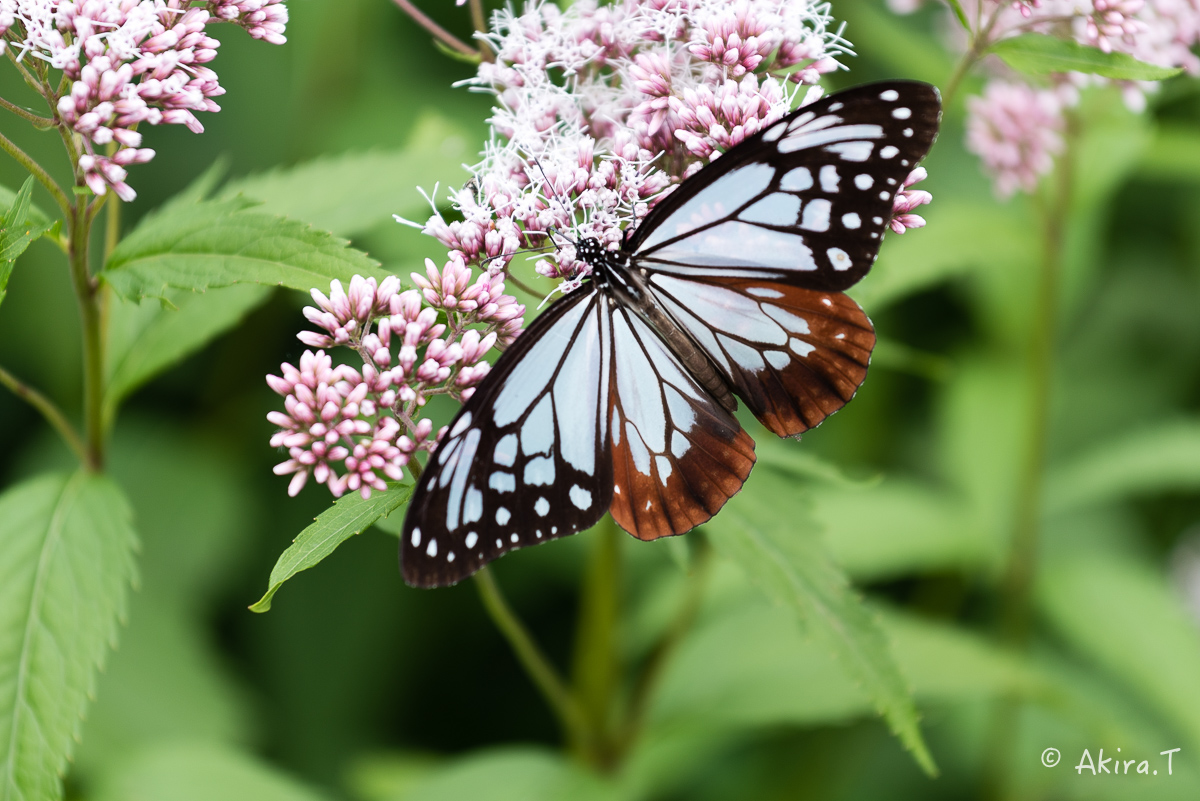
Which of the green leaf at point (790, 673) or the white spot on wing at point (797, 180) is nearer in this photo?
the white spot on wing at point (797, 180)

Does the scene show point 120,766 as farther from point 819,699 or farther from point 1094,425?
point 1094,425

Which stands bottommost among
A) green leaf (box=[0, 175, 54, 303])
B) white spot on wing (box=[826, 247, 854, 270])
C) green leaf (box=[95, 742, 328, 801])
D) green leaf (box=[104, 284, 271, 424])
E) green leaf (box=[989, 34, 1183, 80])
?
green leaf (box=[95, 742, 328, 801])

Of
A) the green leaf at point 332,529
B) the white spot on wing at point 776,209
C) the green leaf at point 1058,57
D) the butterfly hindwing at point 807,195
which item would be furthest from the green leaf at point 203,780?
the green leaf at point 1058,57

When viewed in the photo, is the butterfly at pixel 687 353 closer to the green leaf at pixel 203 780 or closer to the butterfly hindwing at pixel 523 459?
the butterfly hindwing at pixel 523 459

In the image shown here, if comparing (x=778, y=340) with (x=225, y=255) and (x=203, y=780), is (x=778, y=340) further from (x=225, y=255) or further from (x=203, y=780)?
(x=203, y=780)

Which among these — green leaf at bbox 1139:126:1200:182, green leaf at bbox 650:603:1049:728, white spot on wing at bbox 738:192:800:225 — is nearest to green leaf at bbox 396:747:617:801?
green leaf at bbox 650:603:1049:728

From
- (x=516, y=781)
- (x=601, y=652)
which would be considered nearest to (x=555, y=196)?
(x=601, y=652)

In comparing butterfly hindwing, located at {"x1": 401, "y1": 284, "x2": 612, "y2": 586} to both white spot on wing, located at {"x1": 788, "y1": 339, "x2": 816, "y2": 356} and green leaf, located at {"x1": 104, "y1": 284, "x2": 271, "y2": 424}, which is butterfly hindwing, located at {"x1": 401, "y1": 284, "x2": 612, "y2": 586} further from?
green leaf, located at {"x1": 104, "y1": 284, "x2": 271, "y2": 424}

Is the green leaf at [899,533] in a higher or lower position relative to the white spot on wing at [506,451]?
lower
